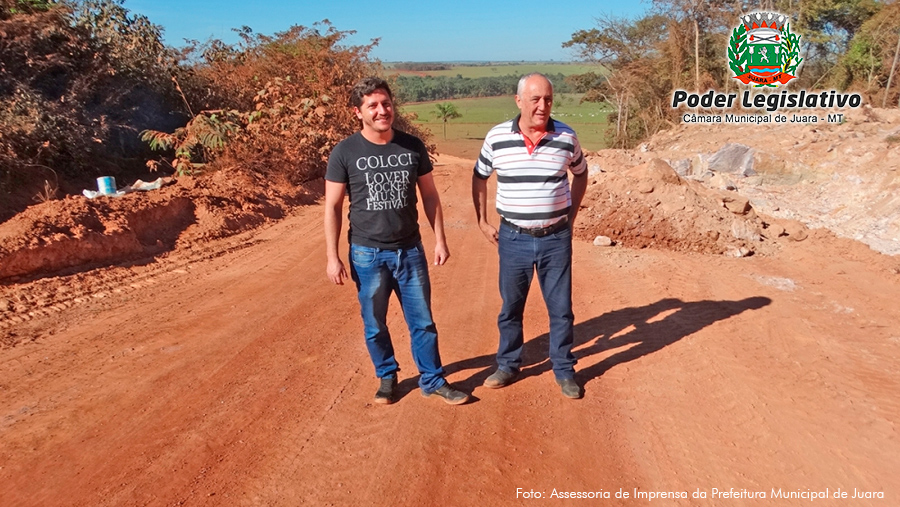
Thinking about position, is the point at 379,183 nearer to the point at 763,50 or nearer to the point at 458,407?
the point at 458,407

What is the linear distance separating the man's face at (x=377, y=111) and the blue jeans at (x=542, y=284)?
105 cm

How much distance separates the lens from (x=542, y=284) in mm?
3775

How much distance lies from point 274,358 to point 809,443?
3.59 meters

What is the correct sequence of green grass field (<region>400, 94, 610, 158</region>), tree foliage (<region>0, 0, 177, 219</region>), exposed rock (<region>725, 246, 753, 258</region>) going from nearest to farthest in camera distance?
exposed rock (<region>725, 246, 753, 258</region>), tree foliage (<region>0, 0, 177, 219</region>), green grass field (<region>400, 94, 610, 158</region>)

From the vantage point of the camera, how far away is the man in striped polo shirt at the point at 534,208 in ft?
11.4

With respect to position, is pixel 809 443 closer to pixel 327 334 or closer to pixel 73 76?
pixel 327 334

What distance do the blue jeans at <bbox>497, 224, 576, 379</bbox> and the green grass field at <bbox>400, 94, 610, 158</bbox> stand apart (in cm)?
2522

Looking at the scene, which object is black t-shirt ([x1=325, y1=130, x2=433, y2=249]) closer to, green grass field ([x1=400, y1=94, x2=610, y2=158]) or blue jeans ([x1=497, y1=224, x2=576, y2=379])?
blue jeans ([x1=497, y1=224, x2=576, y2=379])

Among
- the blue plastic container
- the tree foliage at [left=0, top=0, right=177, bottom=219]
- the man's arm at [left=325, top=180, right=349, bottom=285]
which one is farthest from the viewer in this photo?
the tree foliage at [left=0, top=0, right=177, bottom=219]

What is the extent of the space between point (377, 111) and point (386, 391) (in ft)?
5.81

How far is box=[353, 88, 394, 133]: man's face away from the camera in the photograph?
3197 mm

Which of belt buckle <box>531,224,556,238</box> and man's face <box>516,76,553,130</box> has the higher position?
man's face <box>516,76,553,130</box>

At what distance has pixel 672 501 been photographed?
2.86 metres

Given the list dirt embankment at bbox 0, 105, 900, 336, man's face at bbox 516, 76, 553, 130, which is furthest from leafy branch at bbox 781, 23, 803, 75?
man's face at bbox 516, 76, 553, 130
